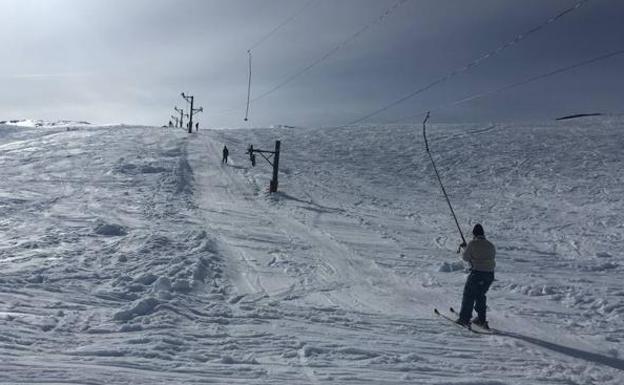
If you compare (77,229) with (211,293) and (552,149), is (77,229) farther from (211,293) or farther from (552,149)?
(552,149)

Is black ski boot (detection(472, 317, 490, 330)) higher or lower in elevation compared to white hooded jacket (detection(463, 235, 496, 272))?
lower

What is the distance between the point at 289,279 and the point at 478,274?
450cm

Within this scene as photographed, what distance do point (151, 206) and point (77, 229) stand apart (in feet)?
17.8

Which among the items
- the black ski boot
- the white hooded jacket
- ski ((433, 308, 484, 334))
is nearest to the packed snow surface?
ski ((433, 308, 484, 334))

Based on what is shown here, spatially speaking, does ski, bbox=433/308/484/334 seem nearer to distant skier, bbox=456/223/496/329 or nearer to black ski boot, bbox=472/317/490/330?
distant skier, bbox=456/223/496/329

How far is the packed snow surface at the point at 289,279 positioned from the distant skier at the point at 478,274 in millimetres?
356

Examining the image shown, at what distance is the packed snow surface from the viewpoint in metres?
7.17

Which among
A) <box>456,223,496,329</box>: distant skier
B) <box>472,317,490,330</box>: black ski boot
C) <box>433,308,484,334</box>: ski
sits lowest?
<box>433,308,484,334</box>: ski

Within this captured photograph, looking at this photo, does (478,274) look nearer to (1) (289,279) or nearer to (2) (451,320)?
(2) (451,320)

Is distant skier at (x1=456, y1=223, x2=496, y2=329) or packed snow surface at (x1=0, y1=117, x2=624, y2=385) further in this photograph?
distant skier at (x1=456, y1=223, x2=496, y2=329)

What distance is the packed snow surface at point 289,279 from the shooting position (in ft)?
23.5

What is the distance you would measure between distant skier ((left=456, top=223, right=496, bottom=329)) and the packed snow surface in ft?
1.17

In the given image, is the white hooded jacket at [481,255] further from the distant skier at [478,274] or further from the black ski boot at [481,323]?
the black ski boot at [481,323]

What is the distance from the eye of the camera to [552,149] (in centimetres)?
4569
